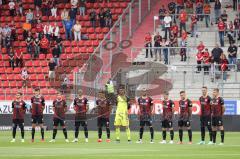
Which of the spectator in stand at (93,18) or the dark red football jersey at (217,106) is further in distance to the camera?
the spectator in stand at (93,18)

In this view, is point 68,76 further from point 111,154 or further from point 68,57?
point 111,154

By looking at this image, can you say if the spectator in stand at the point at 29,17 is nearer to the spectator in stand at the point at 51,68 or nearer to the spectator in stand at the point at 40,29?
the spectator in stand at the point at 40,29

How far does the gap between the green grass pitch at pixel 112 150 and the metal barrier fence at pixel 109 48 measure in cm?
965

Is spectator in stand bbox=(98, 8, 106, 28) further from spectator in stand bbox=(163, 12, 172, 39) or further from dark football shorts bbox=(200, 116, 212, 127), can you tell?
dark football shorts bbox=(200, 116, 212, 127)

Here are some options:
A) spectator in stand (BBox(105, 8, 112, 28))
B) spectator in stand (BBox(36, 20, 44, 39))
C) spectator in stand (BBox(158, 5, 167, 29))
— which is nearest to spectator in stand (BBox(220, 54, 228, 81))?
spectator in stand (BBox(158, 5, 167, 29))

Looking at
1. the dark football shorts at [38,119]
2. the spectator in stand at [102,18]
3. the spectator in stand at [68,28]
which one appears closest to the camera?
the dark football shorts at [38,119]

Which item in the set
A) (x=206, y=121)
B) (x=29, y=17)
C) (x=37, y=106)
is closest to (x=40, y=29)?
(x=29, y=17)

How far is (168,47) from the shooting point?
184 feet

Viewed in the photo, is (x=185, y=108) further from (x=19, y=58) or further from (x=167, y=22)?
(x=19, y=58)

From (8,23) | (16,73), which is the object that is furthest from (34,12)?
(16,73)

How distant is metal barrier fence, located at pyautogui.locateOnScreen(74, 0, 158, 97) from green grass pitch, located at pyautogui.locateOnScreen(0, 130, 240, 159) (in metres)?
9.65

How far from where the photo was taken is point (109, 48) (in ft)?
191

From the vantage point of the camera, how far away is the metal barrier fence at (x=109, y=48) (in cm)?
5394

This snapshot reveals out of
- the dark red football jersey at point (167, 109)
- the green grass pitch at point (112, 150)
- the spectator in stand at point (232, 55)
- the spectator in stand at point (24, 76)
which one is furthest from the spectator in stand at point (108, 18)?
the dark red football jersey at point (167, 109)
